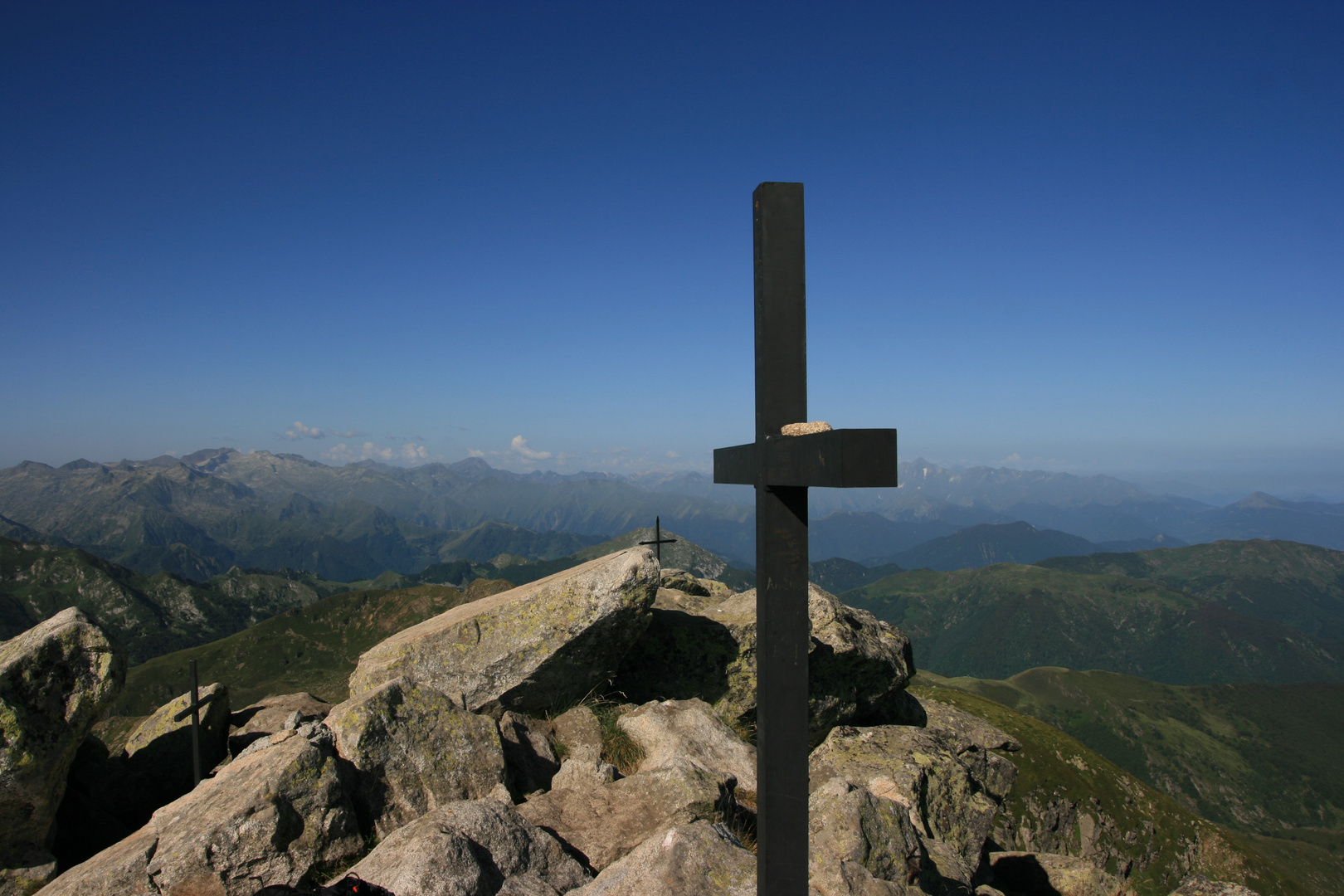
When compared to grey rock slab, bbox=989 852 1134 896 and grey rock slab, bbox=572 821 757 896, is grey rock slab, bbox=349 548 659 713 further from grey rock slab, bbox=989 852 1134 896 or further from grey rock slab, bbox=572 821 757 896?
grey rock slab, bbox=989 852 1134 896

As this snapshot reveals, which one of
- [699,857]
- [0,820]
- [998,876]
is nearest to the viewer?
[699,857]

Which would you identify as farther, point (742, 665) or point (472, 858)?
point (742, 665)

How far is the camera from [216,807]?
288 inches

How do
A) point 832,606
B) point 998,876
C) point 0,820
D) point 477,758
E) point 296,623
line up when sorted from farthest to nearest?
point 296,623 < point 832,606 < point 998,876 < point 477,758 < point 0,820

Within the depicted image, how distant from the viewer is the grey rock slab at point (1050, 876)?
11.8m

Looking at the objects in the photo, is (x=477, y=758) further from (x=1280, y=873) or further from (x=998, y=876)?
(x=1280, y=873)

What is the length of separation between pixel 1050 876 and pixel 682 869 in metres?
9.66

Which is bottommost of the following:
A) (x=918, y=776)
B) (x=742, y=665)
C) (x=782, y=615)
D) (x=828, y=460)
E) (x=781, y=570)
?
(x=918, y=776)

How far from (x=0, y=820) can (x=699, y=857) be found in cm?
858

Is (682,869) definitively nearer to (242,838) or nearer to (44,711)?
(242,838)

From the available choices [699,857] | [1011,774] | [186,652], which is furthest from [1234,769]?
[186,652]

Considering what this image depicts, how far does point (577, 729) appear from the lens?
1138 centimetres

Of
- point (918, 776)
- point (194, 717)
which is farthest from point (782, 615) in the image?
point (194, 717)

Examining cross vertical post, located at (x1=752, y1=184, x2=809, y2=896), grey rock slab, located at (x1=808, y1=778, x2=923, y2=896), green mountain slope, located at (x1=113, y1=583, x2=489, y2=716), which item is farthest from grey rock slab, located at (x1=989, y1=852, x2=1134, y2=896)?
green mountain slope, located at (x1=113, y1=583, x2=489, y2=716)
